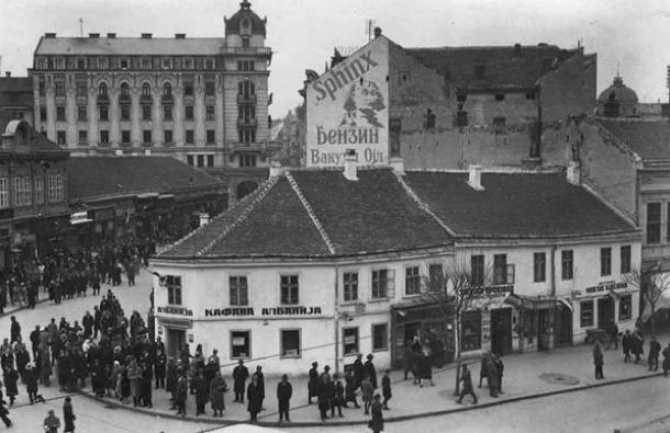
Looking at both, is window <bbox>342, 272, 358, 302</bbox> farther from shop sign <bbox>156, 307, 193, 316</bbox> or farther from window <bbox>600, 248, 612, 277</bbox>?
window <bbox>600, 248, 612, 277</bbox>

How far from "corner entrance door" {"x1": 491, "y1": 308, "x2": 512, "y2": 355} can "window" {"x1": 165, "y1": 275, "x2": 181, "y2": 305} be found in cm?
1250

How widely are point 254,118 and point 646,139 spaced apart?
6460 centimetres

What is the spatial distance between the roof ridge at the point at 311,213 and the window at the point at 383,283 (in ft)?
6.77

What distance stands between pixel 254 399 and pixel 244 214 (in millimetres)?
9621

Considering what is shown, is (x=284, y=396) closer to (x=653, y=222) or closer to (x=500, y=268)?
(x=500, y=268)

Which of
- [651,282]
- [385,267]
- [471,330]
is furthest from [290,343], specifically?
[651,282]

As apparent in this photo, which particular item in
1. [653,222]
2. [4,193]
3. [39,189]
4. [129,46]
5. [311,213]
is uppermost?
[129,46]

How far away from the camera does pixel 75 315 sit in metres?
38.4

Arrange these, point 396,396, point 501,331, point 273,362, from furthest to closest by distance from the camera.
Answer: point 501,331 < point 273,362 < point 396,396

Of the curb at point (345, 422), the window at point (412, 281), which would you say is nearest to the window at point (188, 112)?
the window at point (412, 281)

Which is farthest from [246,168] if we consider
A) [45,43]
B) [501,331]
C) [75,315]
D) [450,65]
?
[501,331]

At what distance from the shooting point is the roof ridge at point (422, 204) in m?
34.4

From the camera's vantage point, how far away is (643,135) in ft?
135

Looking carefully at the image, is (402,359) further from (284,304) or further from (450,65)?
(450,65)
